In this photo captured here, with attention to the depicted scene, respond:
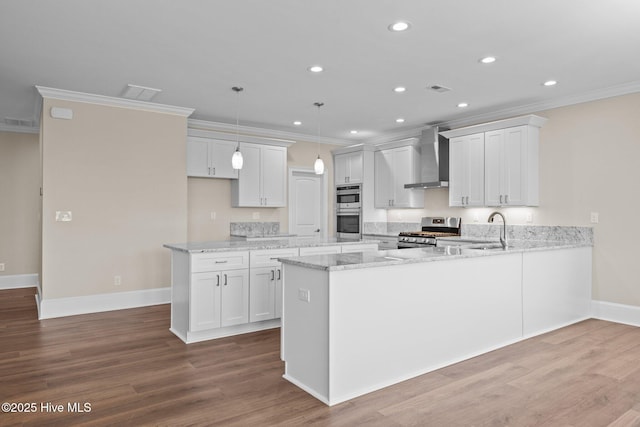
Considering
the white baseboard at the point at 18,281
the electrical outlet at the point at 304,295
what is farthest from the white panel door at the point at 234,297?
the white baseboard at the point at 18,281

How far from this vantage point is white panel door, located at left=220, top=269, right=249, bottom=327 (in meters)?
4.03

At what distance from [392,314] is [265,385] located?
3.40 ft

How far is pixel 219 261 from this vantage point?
3.99m

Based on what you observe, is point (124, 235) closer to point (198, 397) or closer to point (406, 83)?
point (198, 397)

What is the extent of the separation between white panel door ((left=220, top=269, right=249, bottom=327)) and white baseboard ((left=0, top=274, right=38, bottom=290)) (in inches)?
192

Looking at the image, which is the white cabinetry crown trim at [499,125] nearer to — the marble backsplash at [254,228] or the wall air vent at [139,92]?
the marble backsplash at [254,228]

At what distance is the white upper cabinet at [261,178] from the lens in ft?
21.5

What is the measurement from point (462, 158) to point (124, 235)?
4.72 meters

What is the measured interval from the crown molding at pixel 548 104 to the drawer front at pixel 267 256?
11.5 ft

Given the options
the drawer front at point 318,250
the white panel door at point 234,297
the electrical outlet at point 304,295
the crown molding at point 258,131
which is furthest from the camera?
the crown molding at point 258,131

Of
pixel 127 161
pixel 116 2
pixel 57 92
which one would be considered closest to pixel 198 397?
pixel 116 2

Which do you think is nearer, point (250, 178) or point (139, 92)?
point (139, 92)

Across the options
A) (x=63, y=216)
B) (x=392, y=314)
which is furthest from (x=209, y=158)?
(x=392, y=314)

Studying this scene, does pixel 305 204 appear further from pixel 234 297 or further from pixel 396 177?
pixel 234 297
